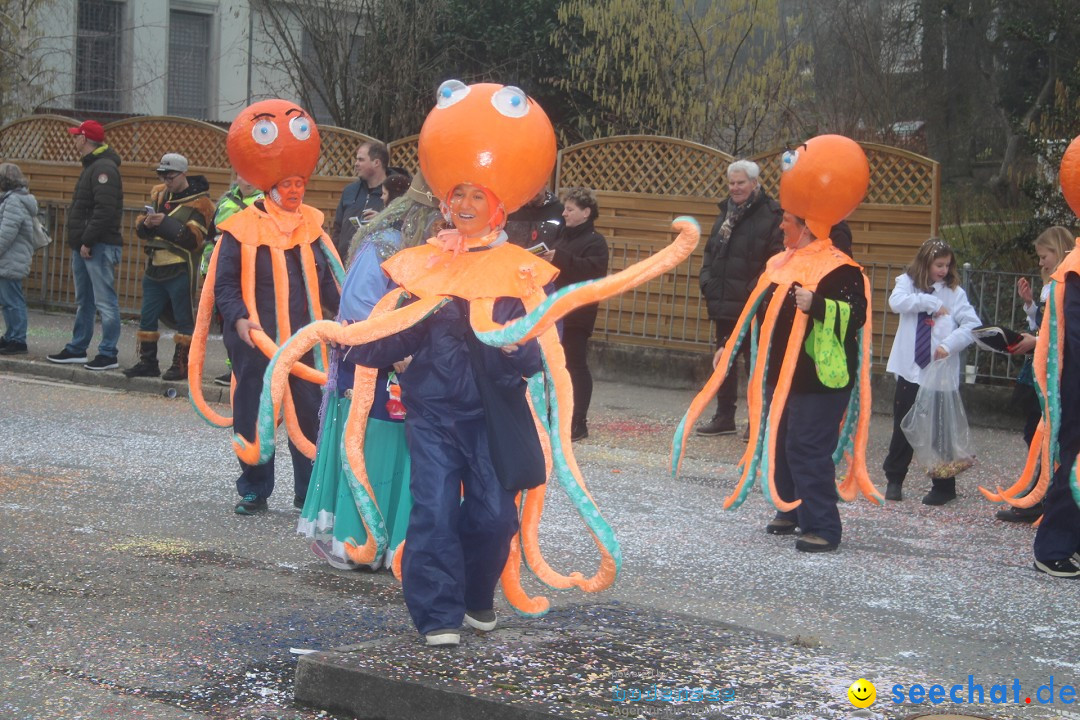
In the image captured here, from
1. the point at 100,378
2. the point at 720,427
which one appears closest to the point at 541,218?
the point at 720,427

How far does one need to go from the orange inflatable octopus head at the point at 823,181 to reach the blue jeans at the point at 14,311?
8.38 meters

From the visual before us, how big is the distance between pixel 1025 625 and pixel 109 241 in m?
8.90

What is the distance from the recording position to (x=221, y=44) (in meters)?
26.1

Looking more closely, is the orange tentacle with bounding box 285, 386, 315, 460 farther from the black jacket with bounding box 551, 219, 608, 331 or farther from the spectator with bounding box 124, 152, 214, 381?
the spectator with bounding box 124, 152, 214, 381

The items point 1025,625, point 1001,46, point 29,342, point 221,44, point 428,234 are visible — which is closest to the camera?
point 428,234

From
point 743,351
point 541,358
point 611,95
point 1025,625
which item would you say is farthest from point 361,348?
point 611,95

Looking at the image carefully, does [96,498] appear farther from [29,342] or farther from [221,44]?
[221,44]

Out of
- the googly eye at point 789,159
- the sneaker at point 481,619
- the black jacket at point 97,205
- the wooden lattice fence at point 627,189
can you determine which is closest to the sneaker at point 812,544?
the googly eye at point 789,159

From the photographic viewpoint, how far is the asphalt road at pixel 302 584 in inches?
184

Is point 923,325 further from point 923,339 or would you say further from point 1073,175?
point 1073,175

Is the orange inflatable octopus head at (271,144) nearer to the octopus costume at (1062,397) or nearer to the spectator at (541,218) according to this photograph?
the spectator at (541,218)

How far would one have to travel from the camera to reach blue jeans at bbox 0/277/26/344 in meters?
12.6

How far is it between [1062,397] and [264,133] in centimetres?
406

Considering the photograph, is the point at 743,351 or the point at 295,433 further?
the point at 743,351
